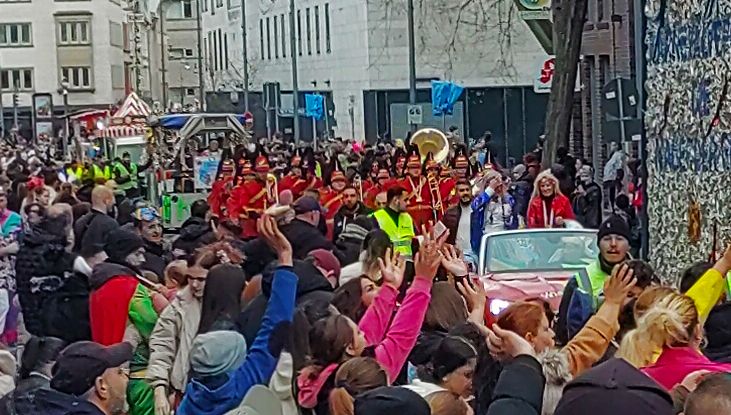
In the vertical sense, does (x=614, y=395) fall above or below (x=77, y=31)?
below

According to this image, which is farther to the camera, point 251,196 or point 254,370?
point 251,196

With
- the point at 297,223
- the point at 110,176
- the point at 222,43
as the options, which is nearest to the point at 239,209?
the point at 297,223

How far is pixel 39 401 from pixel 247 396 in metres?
0.89

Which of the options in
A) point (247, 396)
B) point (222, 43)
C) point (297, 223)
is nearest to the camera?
point (247, 396)

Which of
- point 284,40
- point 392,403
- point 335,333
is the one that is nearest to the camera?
point 392,403

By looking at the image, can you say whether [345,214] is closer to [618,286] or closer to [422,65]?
[618,286]

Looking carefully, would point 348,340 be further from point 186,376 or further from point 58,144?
point 58,144

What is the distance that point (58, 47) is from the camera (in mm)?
103562

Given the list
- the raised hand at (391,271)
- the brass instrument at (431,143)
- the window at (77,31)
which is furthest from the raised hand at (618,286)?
the window at (77,31)

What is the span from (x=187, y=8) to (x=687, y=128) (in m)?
120

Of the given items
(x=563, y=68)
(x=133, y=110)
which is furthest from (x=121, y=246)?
(x=133, y=110)

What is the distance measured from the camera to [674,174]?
42.8ft

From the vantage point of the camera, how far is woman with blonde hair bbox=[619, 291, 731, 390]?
6202 mm

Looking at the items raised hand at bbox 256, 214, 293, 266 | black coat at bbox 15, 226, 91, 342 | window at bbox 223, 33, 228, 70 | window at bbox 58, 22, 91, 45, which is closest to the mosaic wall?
black coat at bbox 15, 226, 91, 342
